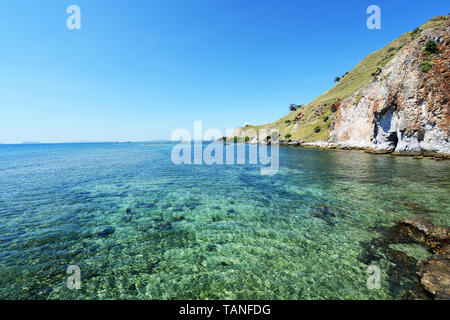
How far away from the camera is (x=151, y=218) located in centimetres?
1218

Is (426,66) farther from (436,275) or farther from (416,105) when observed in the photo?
(436,275)

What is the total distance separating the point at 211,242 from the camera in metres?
9.30

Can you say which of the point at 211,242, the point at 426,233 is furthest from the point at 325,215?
the point at 211,242

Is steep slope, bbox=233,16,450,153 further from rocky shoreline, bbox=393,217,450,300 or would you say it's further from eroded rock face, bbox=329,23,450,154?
rocky shoreline, bbox=393,217,450,300

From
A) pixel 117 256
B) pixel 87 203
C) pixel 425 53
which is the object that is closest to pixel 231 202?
pixel 117 256

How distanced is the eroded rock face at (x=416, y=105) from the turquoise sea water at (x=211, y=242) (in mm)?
27452

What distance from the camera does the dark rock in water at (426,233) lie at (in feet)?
27.1

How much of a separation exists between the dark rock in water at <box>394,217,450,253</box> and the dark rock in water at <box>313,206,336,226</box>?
10.4 ft

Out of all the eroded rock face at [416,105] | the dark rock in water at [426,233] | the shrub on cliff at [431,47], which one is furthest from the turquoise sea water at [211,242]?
the shrub on cliff at [431,47]

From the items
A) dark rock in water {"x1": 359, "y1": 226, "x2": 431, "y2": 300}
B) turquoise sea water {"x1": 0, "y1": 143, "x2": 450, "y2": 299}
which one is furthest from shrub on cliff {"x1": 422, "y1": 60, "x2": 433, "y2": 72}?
dark rock in water {"x1": 359, "y1": 226, "x2": 431, "y2": 300}

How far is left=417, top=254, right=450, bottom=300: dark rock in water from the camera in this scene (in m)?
5.45
